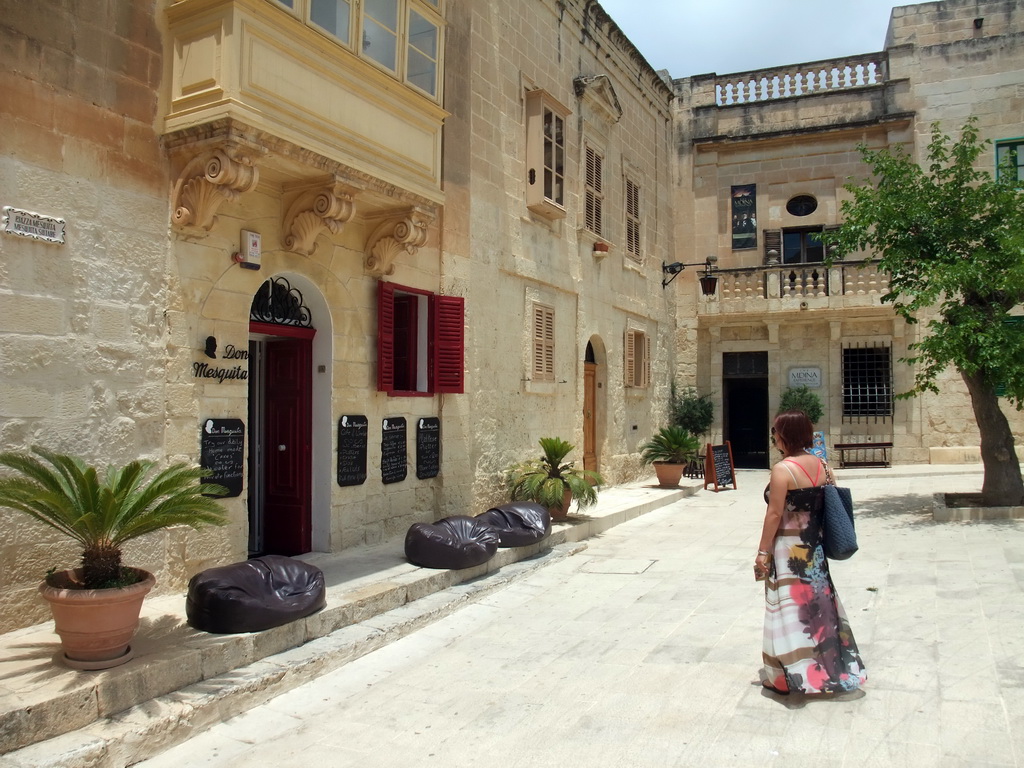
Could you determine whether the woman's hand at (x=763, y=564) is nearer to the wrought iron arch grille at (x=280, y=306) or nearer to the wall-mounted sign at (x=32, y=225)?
the wrought iron arch grille at (x=280, y=306)

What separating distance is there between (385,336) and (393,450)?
124cm

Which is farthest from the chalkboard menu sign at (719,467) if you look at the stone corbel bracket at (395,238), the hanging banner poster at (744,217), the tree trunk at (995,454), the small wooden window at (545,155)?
the stone corbel bracket at (395,238)

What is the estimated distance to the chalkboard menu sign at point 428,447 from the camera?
29.5 ft

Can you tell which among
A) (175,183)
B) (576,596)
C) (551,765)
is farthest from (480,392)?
(551,765)

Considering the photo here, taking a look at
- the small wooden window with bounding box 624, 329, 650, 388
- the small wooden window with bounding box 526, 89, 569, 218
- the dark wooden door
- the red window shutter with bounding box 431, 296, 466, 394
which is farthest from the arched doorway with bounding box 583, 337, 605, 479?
the red window shutter with bounding box 431, 296, 466, 394

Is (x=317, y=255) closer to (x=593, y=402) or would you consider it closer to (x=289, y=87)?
(x=289, y=87)

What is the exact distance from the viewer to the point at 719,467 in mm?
15023

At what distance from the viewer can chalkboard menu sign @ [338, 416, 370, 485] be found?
7.82 metres

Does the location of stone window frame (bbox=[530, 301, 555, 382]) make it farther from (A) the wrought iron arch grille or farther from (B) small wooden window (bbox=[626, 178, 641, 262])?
(A) the wrought iron arch grille

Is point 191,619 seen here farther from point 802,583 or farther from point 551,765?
point 802,583

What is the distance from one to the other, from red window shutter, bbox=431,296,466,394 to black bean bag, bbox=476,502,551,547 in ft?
5.32

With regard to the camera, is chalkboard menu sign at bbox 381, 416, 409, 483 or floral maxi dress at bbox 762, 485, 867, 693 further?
chalkboard menu sign at bbox 381, 416, 409, 483

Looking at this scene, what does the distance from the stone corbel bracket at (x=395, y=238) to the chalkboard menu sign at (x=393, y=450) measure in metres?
1.63

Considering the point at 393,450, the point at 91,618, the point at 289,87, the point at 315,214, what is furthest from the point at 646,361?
the point at 91,618
